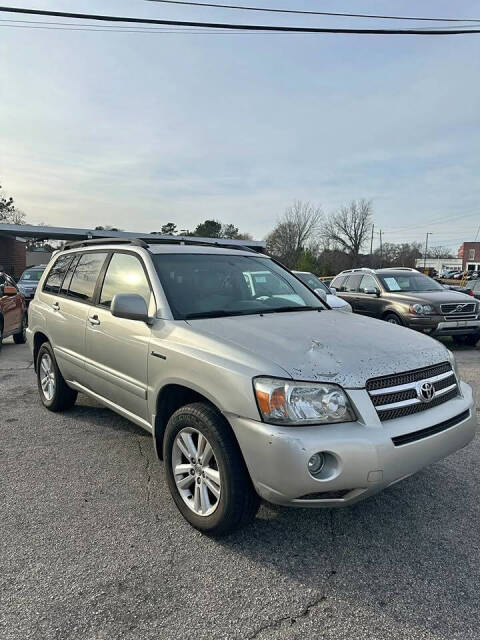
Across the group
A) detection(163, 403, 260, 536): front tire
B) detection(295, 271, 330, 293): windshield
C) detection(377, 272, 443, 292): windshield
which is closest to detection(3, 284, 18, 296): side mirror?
detection(295, 271, 330, 293): windshield

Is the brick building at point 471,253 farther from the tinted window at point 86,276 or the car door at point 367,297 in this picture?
the tinted window at point 86,276

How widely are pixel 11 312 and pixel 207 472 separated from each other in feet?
26.6

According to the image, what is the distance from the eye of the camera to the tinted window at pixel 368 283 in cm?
1072

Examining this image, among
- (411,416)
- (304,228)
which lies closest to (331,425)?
(411,416)

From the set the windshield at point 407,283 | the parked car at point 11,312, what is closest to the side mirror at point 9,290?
the parked car at point 11,312

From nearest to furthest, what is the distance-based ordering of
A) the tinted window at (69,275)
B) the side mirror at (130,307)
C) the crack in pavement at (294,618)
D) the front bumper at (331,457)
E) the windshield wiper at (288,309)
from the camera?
the crack in pavement at (294,618) < the front bumper at (331,457) < the side mirror at (130,307) < the windshield wiper at (288,309) < the tinted window at (69,275)

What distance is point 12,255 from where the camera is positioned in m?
32.8

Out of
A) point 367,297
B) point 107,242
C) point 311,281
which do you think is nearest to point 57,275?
point 107,242

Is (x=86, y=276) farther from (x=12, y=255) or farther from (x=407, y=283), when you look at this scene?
(x=12, y=255)

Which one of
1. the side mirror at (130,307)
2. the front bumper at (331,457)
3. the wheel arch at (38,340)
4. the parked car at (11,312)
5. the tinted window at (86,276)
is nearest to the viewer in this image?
the front bumper at (331,457)

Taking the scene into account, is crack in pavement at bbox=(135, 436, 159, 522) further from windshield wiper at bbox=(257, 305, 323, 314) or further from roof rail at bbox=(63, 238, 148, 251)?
roof rail at bbox=(63, 238, 148, 251)

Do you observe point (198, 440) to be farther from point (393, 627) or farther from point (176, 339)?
point (393, 627)

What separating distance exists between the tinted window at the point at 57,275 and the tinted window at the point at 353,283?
7.77 m

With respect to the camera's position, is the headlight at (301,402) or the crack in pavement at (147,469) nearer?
the headlight at (301,402)
